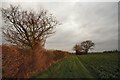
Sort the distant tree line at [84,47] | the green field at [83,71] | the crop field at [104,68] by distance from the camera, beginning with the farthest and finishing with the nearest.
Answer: the distant tree line at [84,47] → the crop field at [104,68] → the green field at [83,71]

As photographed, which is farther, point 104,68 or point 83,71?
point 104,68

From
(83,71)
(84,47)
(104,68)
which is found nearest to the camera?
(83,71)

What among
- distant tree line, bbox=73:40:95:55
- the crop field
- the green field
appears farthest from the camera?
distant tree line, bbox=73:40:95:55

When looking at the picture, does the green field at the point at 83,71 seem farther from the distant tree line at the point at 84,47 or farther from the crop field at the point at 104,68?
Answer: the distant tree line at the point at 84,47

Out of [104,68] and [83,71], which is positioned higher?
[104,68]

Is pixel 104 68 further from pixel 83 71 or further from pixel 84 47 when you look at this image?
pixel 84 47

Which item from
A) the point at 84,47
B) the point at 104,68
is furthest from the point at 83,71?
the point at 84,47

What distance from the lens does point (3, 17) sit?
27.1 meters

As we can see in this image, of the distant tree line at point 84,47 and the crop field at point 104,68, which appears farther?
the distant tree line at point 84,47

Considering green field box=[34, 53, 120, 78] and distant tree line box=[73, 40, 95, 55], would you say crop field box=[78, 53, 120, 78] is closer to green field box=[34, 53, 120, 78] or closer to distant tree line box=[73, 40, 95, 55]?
green field box=[34, 53, 120, 78]

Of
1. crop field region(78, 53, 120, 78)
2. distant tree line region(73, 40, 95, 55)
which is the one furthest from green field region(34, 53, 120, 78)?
distant tree line region(73, 40, 95, 55)

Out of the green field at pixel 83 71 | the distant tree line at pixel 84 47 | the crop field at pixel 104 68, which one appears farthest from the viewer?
the distant tree line at pixel 84 47

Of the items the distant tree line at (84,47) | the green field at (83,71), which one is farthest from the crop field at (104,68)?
the distant tree line at (84,47)

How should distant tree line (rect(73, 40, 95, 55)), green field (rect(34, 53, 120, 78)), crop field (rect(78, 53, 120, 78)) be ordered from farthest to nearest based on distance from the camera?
1. distant tree line (rect(73, 40, 95, 55))
2. crop field (rect(78, 53, 120, 78))
3. green field (rect(34, 53, 120, 78))
